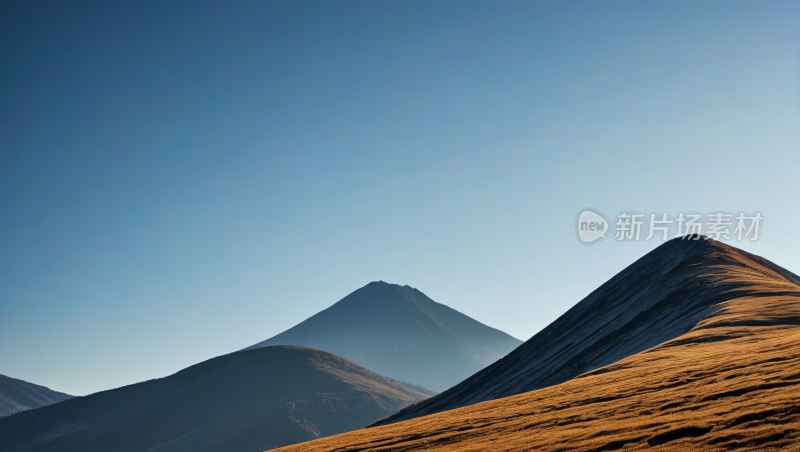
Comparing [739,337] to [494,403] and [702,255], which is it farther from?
[702,255]

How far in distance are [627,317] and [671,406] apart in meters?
82.4

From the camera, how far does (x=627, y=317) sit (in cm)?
10419

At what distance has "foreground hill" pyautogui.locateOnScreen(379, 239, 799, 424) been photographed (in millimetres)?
76188

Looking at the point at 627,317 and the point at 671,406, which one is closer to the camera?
the point at 671,406

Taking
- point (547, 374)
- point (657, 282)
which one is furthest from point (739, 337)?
point (657, 282)

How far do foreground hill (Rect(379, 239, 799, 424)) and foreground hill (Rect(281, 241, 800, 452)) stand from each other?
14838 millimetres

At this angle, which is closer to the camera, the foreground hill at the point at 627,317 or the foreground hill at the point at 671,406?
the foreground hill at the point at 671,406

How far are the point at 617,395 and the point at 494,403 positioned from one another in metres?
13.9

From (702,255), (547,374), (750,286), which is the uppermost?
(702,255)

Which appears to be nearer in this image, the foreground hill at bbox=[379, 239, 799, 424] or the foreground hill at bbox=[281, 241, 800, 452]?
the foreground hill at bbox=[281, 241, 800, 452]

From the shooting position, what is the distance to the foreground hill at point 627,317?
3000 inches

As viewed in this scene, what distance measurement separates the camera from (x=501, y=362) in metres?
139

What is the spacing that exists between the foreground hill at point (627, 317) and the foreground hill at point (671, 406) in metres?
14.8

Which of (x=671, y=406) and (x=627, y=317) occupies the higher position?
(x=627, y=317)
